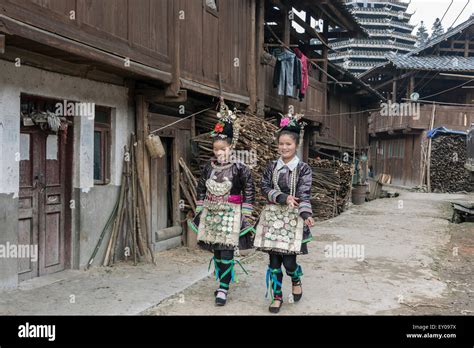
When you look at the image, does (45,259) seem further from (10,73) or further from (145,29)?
(145,29)

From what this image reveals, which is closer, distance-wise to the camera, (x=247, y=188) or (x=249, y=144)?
(x=247, y=188)

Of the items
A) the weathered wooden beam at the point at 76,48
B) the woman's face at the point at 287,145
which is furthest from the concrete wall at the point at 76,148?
the woman's face at the point at 287,145

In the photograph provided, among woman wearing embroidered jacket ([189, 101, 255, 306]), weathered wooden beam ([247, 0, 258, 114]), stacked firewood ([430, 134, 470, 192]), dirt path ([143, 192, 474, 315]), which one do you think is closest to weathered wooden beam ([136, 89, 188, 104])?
dirt path ([143, 192, 474, 315])

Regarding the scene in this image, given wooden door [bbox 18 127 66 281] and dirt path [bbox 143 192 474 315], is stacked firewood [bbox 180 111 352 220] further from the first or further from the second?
wooden door [bbox 18 127 66 281]

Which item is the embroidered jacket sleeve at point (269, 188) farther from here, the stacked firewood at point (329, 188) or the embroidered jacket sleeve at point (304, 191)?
the stacked firewood at point (329, 188)

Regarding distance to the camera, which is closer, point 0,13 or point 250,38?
point 0,13

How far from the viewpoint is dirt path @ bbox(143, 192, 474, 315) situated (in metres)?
5.43

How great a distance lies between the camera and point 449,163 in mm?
25719

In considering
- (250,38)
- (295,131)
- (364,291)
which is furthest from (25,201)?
(250,38)

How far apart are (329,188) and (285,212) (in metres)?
10.6

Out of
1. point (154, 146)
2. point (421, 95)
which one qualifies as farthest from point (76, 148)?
point (421, 95)

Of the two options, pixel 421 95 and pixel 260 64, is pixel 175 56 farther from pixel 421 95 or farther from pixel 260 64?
pixel 421 95

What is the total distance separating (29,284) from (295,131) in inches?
156

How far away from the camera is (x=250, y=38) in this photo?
1149 cm
